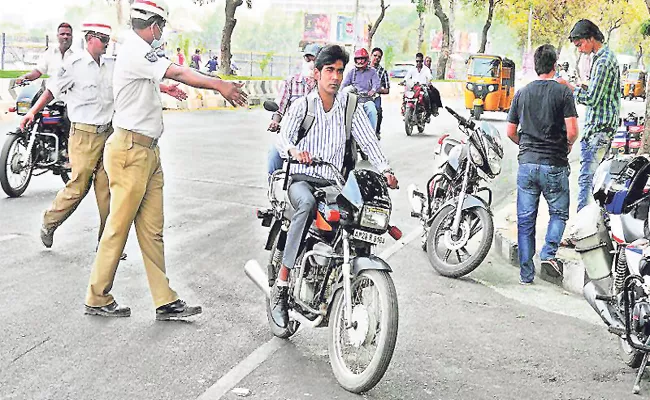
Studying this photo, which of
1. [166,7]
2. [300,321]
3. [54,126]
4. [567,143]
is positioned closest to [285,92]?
[54,126]

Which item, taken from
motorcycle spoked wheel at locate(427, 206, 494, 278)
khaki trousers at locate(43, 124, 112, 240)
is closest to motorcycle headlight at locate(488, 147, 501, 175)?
motorcycle spoked wheel at locate(427, 206, 494, 278)

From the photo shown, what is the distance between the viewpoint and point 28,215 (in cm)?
977

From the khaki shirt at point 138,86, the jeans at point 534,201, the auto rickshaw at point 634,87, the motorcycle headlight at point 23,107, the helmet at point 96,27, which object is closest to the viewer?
the khaki shirt at point 138,86

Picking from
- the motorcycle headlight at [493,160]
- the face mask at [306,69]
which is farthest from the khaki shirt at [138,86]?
the face mask at [306,69]

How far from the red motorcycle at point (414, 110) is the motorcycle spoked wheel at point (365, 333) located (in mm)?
16626

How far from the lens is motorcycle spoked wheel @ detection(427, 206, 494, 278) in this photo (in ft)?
25.6

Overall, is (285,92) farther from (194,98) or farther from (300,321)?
(194,98)

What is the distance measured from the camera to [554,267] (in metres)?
8.06

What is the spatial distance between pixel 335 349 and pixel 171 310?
1518mm

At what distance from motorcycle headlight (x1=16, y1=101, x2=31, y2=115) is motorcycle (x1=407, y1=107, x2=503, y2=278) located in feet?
18.5

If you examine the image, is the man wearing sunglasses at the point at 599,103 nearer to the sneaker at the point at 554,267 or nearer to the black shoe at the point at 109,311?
the sneaker at the point at 554,267

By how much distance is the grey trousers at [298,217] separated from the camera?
5395mm

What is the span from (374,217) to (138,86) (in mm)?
1964

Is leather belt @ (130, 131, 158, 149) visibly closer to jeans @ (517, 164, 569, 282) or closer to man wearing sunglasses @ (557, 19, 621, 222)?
jeans @ (517, 164, 569, 282)
